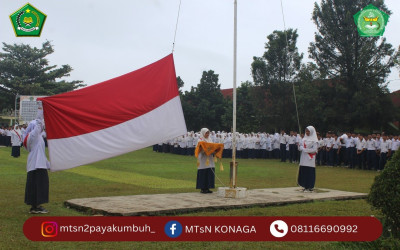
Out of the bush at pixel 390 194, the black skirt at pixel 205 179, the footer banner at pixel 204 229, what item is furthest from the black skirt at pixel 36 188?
the bush at pixel 390 194

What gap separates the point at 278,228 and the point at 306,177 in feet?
18.8

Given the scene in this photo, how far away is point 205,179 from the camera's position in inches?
396

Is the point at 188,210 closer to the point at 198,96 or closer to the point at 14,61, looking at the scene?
the point at 198,96

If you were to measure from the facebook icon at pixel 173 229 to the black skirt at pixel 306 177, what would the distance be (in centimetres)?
596

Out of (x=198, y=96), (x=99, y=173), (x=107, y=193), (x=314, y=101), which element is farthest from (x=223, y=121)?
(x=107, y=193)

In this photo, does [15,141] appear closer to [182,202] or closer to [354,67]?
[182,202]

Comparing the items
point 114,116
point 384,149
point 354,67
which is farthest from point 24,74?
point 114,116

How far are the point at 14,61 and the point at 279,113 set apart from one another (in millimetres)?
26049

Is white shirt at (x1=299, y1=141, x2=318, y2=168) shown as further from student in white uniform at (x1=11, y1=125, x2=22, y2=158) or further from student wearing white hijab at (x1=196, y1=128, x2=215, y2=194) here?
student in white uniform at (x1=11, y1=125, x2=22, y2=158)

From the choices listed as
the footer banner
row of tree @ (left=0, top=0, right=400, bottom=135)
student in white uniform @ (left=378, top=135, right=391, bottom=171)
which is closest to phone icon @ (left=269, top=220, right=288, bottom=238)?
the footer banner

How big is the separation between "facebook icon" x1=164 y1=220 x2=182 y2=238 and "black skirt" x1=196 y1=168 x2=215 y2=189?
4.24m

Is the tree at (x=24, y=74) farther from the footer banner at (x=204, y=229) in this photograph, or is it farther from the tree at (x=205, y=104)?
the footer banner at (x=204, y=229)

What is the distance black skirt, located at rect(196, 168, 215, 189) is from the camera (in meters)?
9.98

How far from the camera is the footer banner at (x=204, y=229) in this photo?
5461mm
